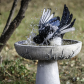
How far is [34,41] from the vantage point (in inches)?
82.8

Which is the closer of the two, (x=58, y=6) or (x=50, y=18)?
(x=50, y=18)

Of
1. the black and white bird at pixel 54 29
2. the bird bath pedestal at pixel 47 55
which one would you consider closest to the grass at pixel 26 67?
Answer: the black and white bird at pixel 54 29

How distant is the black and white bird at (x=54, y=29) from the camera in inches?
74.9

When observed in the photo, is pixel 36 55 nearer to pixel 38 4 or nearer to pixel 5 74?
pixel 5 74

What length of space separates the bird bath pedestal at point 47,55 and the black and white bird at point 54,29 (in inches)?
9.5

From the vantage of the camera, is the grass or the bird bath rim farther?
the grass

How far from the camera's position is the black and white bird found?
1902 millimetres

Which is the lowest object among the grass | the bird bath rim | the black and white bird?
the grass

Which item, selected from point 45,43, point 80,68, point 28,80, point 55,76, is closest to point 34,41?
point 45,43

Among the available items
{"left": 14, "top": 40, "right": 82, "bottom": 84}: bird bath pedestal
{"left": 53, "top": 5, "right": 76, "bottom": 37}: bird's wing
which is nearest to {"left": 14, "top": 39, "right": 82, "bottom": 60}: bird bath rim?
{"left": 14, "top": 40, "right": 82, "bottom": 84}: bird bath pedestal

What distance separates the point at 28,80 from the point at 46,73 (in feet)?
2.68

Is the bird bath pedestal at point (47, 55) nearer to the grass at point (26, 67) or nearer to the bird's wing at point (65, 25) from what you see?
the bird's wing at point (65, 25)

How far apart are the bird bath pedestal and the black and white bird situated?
24 cm

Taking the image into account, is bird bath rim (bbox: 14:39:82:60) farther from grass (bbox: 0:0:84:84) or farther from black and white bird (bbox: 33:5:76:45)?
grass (bbox: 0:0:84:84)
